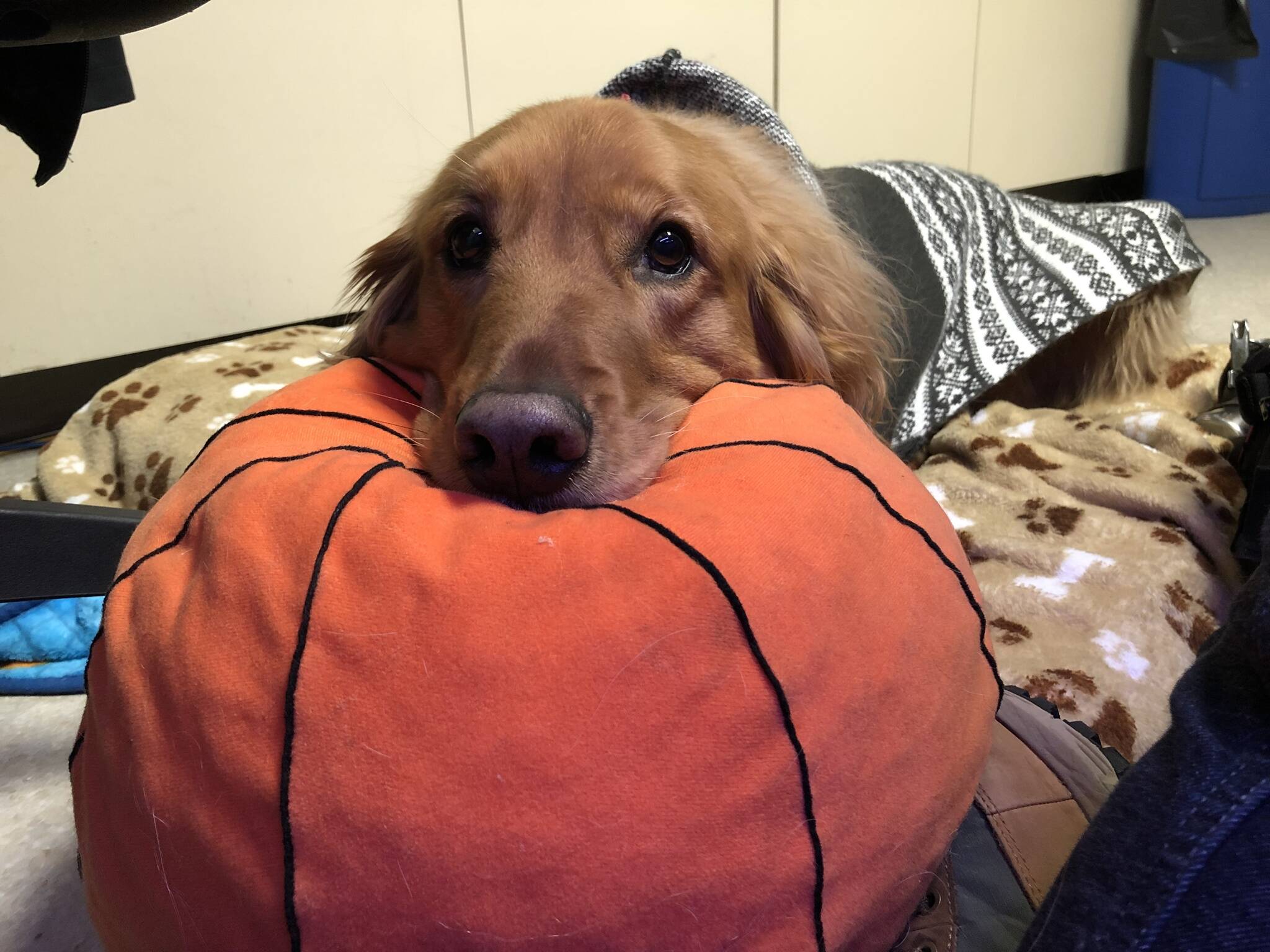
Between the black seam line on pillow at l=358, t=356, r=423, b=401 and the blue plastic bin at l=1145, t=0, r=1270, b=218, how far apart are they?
4931mm

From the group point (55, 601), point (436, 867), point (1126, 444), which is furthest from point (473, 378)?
point (1126, 444)

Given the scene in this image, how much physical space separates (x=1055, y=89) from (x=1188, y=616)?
4.23 meters

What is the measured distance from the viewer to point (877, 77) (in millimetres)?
4105

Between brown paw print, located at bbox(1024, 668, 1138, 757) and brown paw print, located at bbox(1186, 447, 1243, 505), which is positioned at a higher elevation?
brown paw print, located at bbox(1186, 447, 1243, 505)

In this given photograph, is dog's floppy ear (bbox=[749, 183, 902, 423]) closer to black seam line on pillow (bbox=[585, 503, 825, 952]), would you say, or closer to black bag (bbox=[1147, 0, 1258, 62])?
black seam line on pillow (bbox=[585, 503, 825, 952])

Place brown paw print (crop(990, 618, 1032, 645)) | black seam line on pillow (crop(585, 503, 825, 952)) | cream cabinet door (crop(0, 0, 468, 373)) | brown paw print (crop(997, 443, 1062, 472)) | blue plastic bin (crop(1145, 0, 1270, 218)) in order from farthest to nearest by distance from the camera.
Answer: blue plastic bin (crop(1145, 0, 1270, 218)) < cream cabinet door (crop(0, 0, 468, 373)) < brown paw print (crop(997, 443, 1062, 472)) < brown paw print (crop(990, 618, 1032, 645)) < black seam line on pillow (crop(585, 503, 825, 952))

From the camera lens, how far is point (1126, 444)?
1.94 metres

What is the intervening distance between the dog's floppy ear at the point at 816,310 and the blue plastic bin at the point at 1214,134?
13.3ft

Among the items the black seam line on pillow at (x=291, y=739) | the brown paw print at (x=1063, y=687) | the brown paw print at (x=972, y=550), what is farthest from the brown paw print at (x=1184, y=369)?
the black seam line on pillow at (x=291, y=739)

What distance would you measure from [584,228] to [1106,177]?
5154 millimetres

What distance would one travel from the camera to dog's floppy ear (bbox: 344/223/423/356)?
1.56m

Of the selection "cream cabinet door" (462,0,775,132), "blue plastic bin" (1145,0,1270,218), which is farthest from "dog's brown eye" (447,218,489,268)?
"blue plastic bin" (1145,0,1270,218)

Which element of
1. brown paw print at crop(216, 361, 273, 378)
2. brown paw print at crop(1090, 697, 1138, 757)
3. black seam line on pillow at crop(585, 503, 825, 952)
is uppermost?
black seam line on pillow at crop(585, 503, 825, 952)

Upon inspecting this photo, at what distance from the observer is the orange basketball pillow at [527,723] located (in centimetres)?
59
